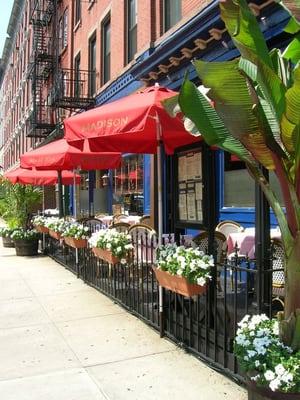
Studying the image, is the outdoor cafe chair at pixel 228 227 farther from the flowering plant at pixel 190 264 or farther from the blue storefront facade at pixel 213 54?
the flowering plant at pixel 190 264

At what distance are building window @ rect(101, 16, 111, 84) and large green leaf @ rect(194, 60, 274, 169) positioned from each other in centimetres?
1459

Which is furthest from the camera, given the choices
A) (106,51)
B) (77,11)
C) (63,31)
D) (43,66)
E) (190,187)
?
(43,66)

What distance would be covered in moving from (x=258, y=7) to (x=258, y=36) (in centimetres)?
535

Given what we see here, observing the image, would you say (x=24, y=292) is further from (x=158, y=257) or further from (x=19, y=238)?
(x=19, y=238)

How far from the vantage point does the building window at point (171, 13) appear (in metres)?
11.8

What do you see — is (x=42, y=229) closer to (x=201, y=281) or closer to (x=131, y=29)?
(x=131, y=29)

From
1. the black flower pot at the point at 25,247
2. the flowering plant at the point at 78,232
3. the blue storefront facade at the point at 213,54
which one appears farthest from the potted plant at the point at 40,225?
the blue storefront facade at the point at 213,54

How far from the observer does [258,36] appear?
2.81 meters

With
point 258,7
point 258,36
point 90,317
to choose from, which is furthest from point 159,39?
point 258,36

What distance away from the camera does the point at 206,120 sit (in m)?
3.35

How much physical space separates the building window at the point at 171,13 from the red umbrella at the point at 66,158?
11.8 feet

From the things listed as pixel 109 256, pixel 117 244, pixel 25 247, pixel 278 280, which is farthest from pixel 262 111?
pixel 25 247

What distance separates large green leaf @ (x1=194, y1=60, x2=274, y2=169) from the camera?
2926 mm

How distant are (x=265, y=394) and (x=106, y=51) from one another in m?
15.9
